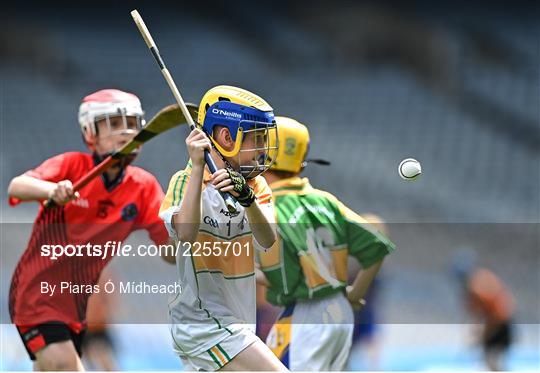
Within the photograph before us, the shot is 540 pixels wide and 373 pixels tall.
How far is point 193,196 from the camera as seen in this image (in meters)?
3.62

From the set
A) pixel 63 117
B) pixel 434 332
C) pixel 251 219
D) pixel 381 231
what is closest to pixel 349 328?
pixel 381 231

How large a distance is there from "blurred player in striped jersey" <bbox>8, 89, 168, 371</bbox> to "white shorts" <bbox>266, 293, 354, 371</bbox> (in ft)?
2.13

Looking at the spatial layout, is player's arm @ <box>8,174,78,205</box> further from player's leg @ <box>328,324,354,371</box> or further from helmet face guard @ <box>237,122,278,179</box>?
player's leg @ <box>328,324,354,371</box>

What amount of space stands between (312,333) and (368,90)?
5.68m

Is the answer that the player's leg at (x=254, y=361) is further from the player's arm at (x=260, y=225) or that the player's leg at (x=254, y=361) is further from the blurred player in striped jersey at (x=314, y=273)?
the blurred player in striped jersey at (x=314, y=273)

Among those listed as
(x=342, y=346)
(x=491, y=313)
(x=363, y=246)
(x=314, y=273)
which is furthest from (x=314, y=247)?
(x=491, y=313)

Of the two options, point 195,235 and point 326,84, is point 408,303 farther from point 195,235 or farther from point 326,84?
point 195,235

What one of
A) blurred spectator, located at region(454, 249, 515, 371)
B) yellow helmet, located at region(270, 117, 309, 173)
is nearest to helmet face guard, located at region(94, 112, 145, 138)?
yellow helmet, located at region(270, 117, 309, 173)

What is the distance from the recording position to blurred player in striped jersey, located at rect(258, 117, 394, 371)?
484 cm

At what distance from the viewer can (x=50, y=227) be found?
15.8 ft

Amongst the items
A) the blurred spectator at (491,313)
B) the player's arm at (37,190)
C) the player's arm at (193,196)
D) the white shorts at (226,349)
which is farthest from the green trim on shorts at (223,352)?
the blurred spectator at (491,313)

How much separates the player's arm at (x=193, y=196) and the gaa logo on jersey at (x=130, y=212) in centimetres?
113

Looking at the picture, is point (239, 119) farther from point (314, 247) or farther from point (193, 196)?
point (314, 247)

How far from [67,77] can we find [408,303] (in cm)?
367
